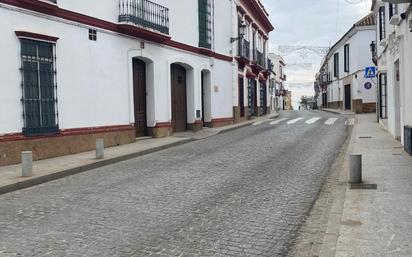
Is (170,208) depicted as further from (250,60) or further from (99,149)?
(250,60)

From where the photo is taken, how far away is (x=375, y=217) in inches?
219

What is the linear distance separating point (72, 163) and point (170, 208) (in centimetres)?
498

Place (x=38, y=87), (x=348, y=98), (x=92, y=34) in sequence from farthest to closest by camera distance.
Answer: (x=348, y=98) → (x=92, y=34) → (x=38, y=87)

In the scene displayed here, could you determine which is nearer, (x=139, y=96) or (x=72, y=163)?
(x=72, y=163)

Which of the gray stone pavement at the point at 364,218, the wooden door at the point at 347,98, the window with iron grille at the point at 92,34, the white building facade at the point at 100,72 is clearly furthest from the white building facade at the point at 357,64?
the gray stone pavement at the point at 364,218

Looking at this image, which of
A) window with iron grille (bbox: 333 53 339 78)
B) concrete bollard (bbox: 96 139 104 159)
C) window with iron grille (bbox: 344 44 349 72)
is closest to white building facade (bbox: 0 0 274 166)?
concrete bollard (bbox: 96 139 104 159)

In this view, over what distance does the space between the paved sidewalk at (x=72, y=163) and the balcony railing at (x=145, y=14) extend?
4083mm

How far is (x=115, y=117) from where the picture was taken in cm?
1464

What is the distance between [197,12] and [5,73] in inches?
458

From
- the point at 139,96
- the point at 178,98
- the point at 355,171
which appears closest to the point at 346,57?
the point at 178,98

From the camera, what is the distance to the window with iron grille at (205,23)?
21078mm

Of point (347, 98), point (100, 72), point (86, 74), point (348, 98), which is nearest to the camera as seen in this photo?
point (86, 74)

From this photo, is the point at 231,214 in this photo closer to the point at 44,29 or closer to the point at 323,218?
the point at 323,218

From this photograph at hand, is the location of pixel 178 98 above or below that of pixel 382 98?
above
